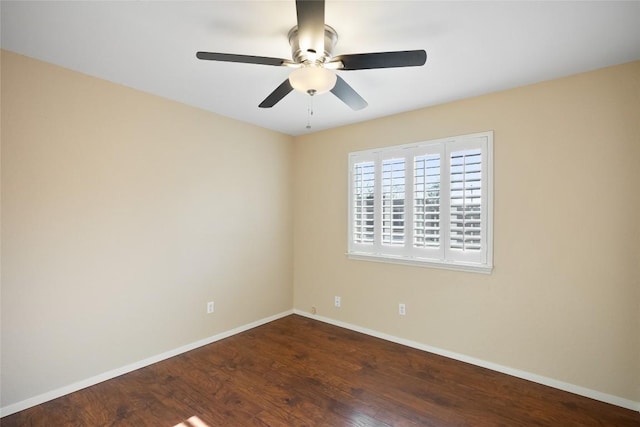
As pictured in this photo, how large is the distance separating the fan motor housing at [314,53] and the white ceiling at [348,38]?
43mm

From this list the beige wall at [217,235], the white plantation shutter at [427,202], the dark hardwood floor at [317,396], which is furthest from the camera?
the white plantation shutter at [427,202]

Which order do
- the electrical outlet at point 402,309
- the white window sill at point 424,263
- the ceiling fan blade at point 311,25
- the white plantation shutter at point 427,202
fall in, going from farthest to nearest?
the electrical outlet at point 402,309, the white plantation shutter at point 427,202, the white window sill at point 424,263, the ceiling fan blade at point 311,25

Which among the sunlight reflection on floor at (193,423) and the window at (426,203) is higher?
the window at (426,203)

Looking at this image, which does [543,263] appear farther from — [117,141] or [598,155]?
[117,141]

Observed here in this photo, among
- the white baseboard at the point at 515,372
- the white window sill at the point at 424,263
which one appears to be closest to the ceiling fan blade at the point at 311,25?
the white window sill at the point at 424,263

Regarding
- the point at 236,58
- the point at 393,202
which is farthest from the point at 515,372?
the point at 236,58

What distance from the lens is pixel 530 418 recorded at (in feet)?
6.84

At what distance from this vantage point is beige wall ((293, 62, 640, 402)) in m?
2.22

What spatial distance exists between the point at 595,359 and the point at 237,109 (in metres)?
3.77

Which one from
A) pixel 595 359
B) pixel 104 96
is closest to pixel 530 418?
pixel 595 359

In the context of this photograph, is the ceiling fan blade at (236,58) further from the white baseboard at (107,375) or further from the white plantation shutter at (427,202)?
the white baseboard at (107,375)

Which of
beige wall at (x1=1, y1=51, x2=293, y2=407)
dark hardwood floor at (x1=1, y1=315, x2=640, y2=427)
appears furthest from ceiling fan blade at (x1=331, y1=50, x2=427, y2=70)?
dark hardwood floor at (x1=1, y1=315, x2=640, y2=427)

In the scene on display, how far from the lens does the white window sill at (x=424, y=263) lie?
2788 mm

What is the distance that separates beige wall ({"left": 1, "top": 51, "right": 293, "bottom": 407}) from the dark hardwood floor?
31 cm
